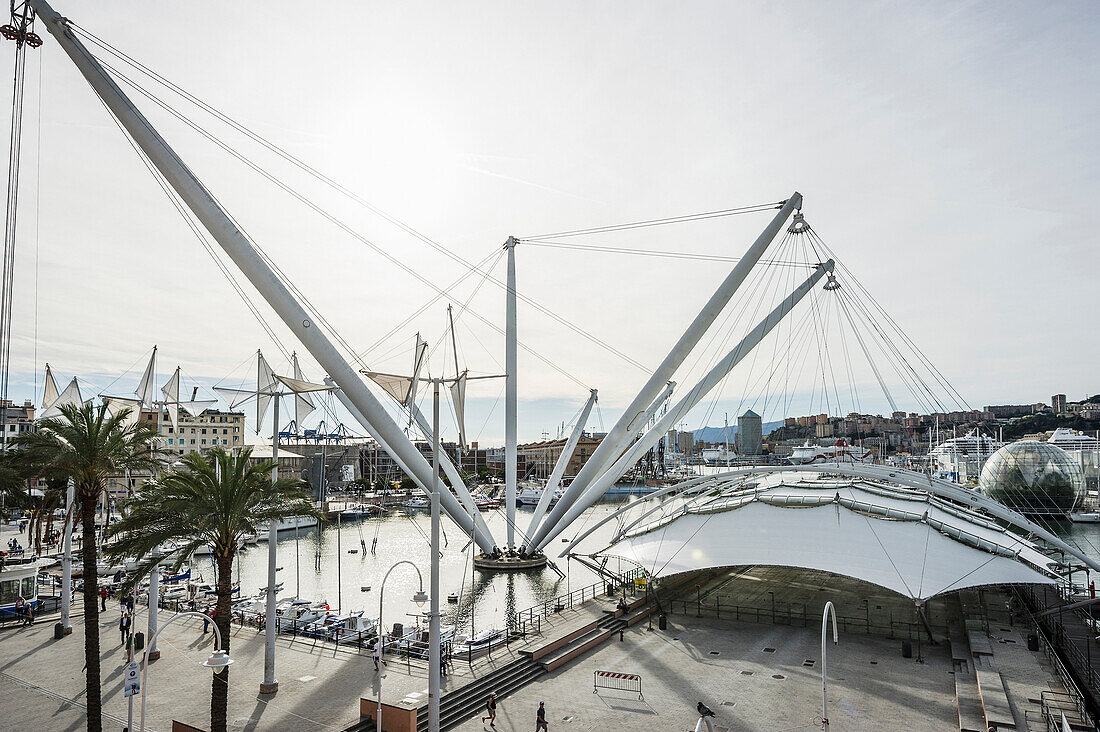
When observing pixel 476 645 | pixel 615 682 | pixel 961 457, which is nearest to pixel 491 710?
pixel 615 682

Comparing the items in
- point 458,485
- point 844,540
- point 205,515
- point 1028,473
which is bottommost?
point 1028,473

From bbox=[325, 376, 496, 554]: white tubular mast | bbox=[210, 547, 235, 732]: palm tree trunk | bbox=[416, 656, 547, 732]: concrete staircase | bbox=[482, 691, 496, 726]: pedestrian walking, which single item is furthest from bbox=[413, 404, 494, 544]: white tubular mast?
bbox=[210, 547, 235, 732]: palm tree trunk

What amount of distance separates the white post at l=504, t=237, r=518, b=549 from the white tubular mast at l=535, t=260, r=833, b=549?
423cm

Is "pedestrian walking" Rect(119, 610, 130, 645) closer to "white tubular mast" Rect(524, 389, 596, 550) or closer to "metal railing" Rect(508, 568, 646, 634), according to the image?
"metal railing" Rect(508, 568, 646, 634)

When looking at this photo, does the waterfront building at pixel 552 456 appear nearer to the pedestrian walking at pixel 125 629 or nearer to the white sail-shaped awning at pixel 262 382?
the white sail-shaped awning at pixel 262 382

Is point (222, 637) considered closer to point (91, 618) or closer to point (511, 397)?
point (91, 618)

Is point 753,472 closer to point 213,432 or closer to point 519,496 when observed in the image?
point 519,496

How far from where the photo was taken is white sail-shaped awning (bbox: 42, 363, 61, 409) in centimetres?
3462

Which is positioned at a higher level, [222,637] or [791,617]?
[222,637]

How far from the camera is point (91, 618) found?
58.0 feet

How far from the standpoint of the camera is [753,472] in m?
28.0

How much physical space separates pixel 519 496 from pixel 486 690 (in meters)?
96.2

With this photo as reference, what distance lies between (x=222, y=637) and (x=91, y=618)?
5.08 metres

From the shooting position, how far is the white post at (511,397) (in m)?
44.7
